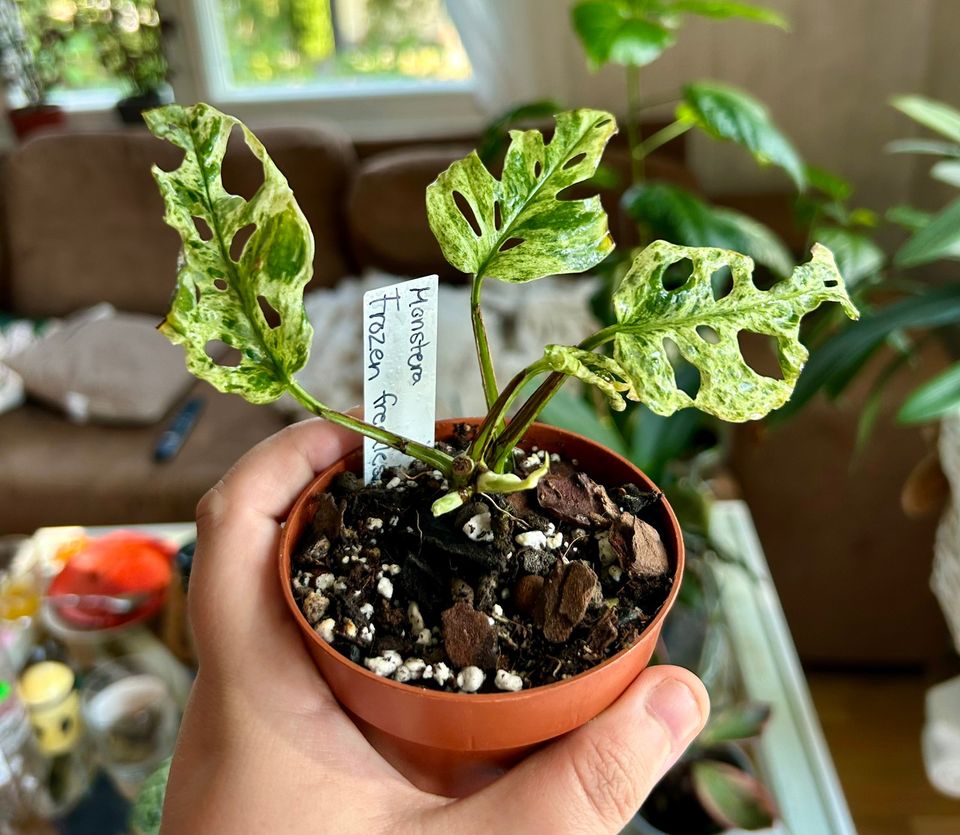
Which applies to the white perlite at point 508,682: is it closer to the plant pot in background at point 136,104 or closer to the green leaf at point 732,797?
the green leaf at point 732,797

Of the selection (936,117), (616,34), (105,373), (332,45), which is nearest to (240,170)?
(105,373)

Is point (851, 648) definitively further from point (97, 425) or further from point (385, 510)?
point (97, 425)

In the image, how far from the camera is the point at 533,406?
45 cm

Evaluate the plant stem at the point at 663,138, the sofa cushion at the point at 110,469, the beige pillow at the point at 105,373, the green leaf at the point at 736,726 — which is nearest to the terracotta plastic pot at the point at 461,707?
the green leaf at the point at 736,726

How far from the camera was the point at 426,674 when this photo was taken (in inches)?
16.8

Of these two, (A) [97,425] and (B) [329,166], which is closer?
(A) [97,425]

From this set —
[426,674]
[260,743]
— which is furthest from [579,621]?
[260,743]

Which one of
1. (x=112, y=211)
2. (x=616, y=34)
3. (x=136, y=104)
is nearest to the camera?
(x=616, y=34)

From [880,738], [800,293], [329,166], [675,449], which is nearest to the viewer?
[800,293]

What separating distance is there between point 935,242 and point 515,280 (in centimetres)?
60

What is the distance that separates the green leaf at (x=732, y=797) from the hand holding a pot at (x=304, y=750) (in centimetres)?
32

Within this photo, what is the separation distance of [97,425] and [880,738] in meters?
1.77

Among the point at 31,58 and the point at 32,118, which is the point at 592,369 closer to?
the point at 32,118

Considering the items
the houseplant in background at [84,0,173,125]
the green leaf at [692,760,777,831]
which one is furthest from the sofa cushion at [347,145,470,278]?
the green leaf at [692,760,777,831]
